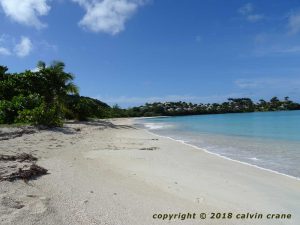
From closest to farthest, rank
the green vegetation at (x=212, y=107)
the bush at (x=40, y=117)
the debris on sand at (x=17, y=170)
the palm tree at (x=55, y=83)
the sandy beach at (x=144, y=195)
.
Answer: the sandy beach at (x=144, y=195)
the debris on sand at (x=17, y=170)
the bush at (x=40, y=117)
the palm tree at (x=55, y=83)
the green vegetation at (x=212, y=107)

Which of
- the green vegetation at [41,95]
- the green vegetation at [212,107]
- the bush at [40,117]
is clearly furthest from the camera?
the green vegetation at [212,107]

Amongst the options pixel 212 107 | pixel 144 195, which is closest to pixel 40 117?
pixel 144 195

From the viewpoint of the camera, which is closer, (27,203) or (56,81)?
(27,203)

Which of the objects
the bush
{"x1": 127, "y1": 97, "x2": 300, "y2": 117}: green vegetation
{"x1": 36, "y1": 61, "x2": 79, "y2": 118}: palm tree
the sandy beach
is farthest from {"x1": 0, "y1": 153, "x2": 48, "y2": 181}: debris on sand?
{"x1": 127, "y1": 97, "x2": 300, "y2": 117}: green vegetation

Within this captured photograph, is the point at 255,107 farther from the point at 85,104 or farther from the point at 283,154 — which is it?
the point at 283,154

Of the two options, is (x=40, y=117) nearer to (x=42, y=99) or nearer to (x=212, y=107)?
(x=42, y=99)

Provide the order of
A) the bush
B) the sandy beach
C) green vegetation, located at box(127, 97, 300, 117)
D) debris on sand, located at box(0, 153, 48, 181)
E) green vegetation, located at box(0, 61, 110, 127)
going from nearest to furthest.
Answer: the sandy beach, debris on sand, located at box(0, 153, 48, 181), the bush, green vegetation, located at box(0, 61, 110, 127), green vegetation, located at box(127, 97, 300, 117)

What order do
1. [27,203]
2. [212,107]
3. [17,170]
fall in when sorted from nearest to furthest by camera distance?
[27,203] → [17,170] → [212,107]

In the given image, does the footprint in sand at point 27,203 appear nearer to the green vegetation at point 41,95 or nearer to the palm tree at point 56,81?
the green vegetation at point 41,95

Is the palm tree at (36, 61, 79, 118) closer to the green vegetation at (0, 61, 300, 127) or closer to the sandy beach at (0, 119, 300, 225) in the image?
the green vegetation at (0, 61, 300, 127)

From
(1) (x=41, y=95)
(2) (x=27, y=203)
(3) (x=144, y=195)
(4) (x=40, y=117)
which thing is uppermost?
(1) (x=41, y=95)

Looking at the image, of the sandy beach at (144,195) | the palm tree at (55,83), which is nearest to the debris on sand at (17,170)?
the sandy beach at (144,195)

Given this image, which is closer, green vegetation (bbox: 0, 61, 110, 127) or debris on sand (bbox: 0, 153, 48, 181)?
debris on sand (bbox: 0, 153, 48, 181)

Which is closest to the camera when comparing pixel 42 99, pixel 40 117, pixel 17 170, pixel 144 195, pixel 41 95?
pixel 144 195
